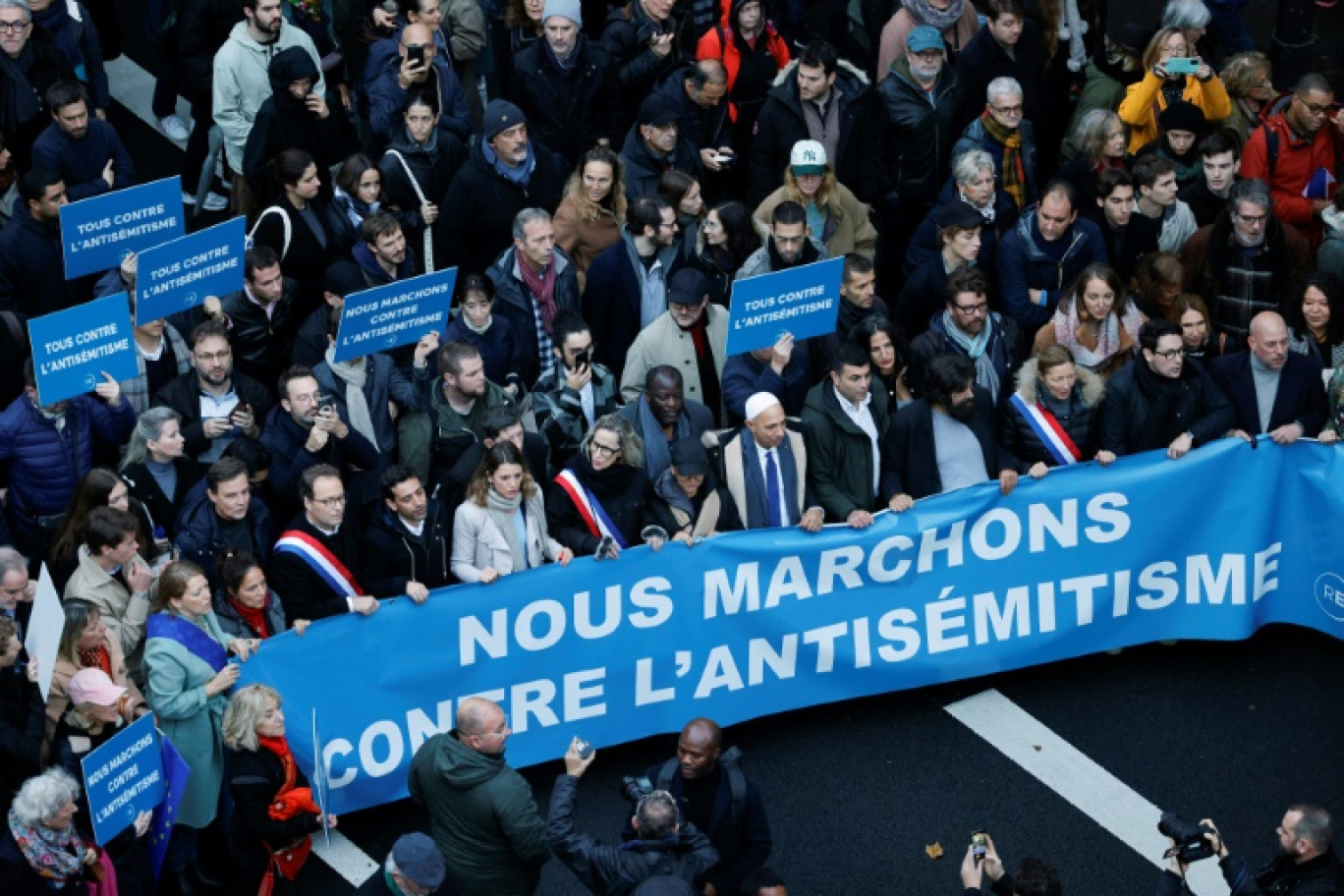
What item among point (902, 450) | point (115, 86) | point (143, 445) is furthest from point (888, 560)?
point (115, 86)

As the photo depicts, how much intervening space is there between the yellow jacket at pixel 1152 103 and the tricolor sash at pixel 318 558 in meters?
6.27

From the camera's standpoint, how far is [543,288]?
42.9 ft

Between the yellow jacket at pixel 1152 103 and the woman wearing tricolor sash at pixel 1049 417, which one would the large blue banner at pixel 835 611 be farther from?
the yellow jacket at pixel 1152 103

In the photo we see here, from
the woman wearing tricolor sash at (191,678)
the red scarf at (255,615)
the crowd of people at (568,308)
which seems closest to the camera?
the woman wearing tricolor sash at (191,678)

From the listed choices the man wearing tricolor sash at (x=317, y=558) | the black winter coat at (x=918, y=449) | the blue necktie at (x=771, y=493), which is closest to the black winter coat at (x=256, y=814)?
the man wearing tricolor sash at (x=317, y=558)

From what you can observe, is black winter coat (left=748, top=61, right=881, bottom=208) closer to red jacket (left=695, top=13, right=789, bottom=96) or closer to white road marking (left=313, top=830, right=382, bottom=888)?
red jacket (left=695, top=13, right=789, bottom=96)

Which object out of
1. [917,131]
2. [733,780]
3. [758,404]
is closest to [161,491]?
[758,404]

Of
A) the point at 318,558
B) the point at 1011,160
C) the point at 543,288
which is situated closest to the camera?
the point at 318,558

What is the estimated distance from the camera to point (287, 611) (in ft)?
36.6

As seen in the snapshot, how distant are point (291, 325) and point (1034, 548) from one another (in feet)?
13.6

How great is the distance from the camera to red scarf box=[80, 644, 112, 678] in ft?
33.6

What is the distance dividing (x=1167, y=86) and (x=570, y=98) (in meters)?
3.74

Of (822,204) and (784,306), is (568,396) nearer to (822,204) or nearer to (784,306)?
(784,306)

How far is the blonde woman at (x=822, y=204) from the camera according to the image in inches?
539
